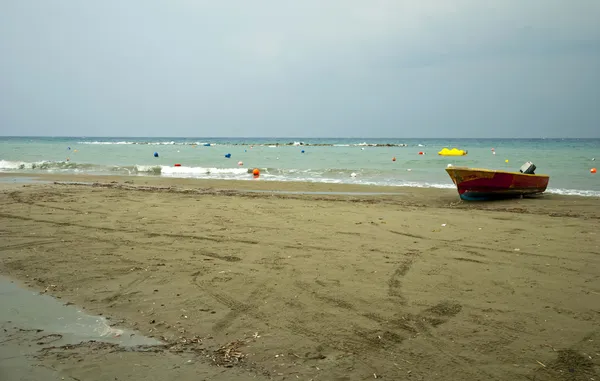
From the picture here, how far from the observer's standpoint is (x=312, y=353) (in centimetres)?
334

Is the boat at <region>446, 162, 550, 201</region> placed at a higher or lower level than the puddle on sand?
higher

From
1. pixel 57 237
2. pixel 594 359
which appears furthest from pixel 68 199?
pixel 594 359

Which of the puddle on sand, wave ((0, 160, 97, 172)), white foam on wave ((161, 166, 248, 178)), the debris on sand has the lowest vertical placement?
the debris on sand

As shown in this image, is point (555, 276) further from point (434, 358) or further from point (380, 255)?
point (434, 358)

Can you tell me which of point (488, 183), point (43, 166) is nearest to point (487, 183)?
point (488, 183)

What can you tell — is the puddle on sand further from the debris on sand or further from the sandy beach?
the debris on sand

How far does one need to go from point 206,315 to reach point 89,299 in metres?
1.29

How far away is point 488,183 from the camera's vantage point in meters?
12.4

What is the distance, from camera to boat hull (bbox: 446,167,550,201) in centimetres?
1230

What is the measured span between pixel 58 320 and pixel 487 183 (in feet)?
36.7

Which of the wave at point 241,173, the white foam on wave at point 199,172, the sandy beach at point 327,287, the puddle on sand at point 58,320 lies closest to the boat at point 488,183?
the sandy beach at point 327,287

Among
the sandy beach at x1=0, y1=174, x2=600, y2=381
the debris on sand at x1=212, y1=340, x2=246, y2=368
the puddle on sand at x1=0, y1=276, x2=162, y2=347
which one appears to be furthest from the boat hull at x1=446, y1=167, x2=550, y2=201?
the puddle on sand at x1=0, y1=276, x2=162, y2=347

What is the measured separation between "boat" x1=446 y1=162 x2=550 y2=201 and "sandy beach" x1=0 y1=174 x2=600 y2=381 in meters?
3.22

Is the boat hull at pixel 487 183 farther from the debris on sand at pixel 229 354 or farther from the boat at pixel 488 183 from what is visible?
the debris on sand at pixel 229 354
